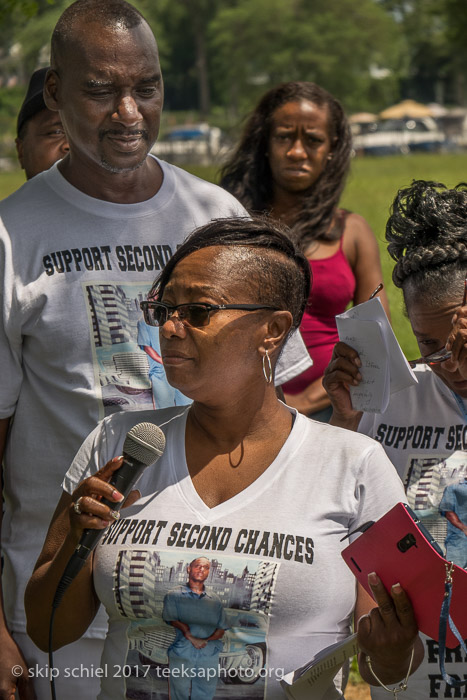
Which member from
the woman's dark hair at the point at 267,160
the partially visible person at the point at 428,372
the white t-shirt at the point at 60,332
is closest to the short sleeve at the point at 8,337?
the white t-shirt at the point at 60,332

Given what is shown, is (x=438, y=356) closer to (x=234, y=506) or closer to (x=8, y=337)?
(x=234, y=506)


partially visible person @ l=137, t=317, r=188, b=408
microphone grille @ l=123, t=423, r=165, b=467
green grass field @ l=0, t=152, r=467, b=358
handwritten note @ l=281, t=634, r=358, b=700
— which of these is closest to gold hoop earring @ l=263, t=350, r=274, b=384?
microphone grille @ l=123, t=423, r=165, b=467

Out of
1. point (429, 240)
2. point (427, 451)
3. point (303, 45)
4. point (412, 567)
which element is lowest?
point (303, 45)

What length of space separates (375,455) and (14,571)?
139 centimetres

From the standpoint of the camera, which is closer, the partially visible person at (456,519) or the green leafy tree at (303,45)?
the partially visible person at (456,519)

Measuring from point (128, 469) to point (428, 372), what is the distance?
117 centimetres

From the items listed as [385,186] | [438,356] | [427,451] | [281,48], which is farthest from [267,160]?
[281,48]

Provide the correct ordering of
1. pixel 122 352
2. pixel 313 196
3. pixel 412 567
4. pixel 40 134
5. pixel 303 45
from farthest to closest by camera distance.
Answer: pixel 303 45, pixel 313 196, pixel 40 134, pixel 122 352, pixel 412 567

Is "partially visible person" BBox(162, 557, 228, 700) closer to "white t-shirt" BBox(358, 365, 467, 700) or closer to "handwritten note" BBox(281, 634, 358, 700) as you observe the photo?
"handwritten note" BBox(281, 634, 358, 700)

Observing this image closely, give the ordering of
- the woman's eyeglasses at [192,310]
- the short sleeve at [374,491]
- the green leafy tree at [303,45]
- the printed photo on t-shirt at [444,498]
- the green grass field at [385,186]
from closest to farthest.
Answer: the short sleeve at [374,491] < the woman's eyeglasses at [192,310] < the printed photo on t-shirt at [444,498] < the green grass field at [385,186] < the green leafy tree at [303,45]

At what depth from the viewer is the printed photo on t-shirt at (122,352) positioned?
132 inches

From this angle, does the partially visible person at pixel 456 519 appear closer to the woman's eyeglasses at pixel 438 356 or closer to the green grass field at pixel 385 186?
the woman's eyeglasses at pixel 438 356

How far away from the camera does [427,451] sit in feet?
10.3

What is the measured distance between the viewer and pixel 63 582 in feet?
8.72
